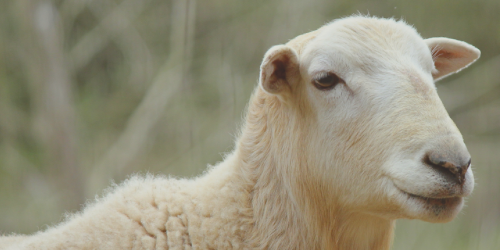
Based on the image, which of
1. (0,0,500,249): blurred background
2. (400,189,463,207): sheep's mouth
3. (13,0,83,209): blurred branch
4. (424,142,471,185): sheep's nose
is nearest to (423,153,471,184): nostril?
(424,142,471,185): sheep's nose

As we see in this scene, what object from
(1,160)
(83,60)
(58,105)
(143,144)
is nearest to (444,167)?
(58,105)

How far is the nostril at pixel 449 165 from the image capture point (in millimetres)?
2457

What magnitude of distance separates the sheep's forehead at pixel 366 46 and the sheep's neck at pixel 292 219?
1.59 ft

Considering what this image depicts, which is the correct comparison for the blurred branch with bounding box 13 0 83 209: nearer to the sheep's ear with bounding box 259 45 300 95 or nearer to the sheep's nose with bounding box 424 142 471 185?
the sheep's ear with bounding box 259 45 300 95

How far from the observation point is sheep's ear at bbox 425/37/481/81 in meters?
3.63

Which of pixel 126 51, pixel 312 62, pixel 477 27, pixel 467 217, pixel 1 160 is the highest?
pixel 126 51

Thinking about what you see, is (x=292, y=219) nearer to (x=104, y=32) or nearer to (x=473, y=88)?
(x=473, y=88)

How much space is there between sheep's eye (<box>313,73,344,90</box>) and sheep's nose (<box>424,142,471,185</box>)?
756 mm

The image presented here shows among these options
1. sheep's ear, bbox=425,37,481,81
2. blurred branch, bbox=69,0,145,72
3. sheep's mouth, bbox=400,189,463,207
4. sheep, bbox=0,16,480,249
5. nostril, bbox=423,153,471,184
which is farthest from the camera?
blurred branch, bbox=69,0,145,72

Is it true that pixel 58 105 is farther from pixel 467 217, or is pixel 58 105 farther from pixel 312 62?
pixel 467 217

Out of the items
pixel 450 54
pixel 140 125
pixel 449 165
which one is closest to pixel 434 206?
pixel 449 165

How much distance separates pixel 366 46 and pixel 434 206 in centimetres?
100

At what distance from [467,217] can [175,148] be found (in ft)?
21.0

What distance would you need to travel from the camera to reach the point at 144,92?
37.0ft
